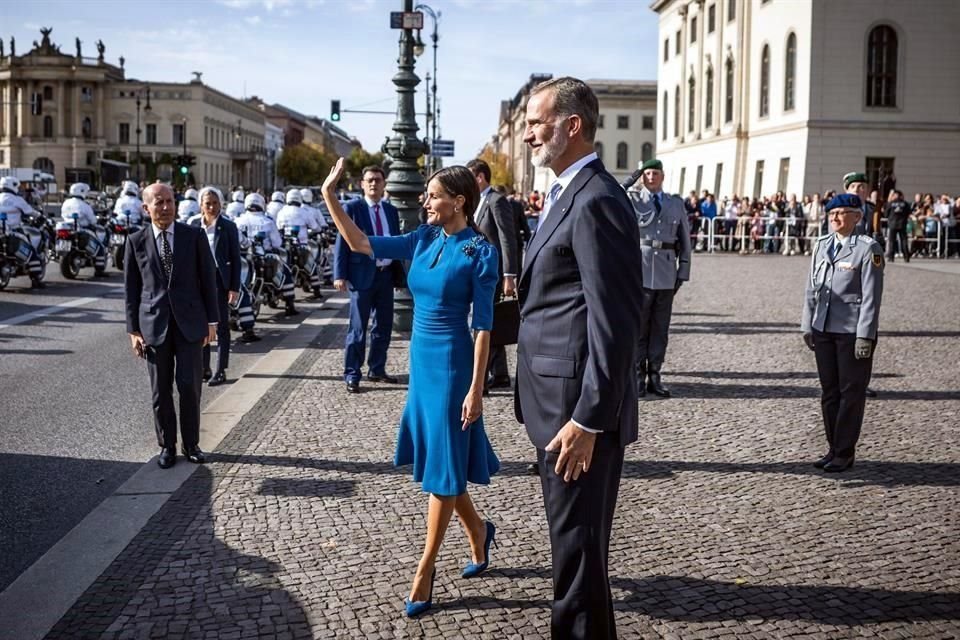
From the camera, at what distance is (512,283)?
927 cm

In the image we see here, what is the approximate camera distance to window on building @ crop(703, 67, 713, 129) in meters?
55.8

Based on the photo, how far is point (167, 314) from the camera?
703 cm

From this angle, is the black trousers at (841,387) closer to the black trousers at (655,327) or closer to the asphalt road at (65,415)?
the black trousers at (655,327)

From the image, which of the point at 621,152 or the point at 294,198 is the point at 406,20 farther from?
the point at 621,152

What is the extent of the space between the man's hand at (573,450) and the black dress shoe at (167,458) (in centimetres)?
415

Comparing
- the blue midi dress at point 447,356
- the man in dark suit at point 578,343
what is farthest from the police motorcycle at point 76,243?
the man in dark suit at point 578,343

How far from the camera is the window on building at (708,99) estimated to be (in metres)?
55.8

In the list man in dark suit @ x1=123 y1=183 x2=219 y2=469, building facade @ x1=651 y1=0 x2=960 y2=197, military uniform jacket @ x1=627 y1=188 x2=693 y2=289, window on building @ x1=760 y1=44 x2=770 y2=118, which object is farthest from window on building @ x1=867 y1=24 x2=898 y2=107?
man in dark suit @ x1=123 y1=183 x2=219 y2=469

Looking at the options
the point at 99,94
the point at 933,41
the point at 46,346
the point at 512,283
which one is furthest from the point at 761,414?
the point at 99,94

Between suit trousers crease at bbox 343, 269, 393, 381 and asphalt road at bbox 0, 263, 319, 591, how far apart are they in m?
1.32

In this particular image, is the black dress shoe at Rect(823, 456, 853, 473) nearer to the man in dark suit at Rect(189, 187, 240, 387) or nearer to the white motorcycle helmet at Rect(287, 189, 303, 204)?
the man in dark suit at Rect(189, 187, 240, 387)

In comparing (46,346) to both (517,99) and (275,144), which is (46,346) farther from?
(275,144)

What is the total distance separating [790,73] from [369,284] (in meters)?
38.4

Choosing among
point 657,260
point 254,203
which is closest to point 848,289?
point 657,260
